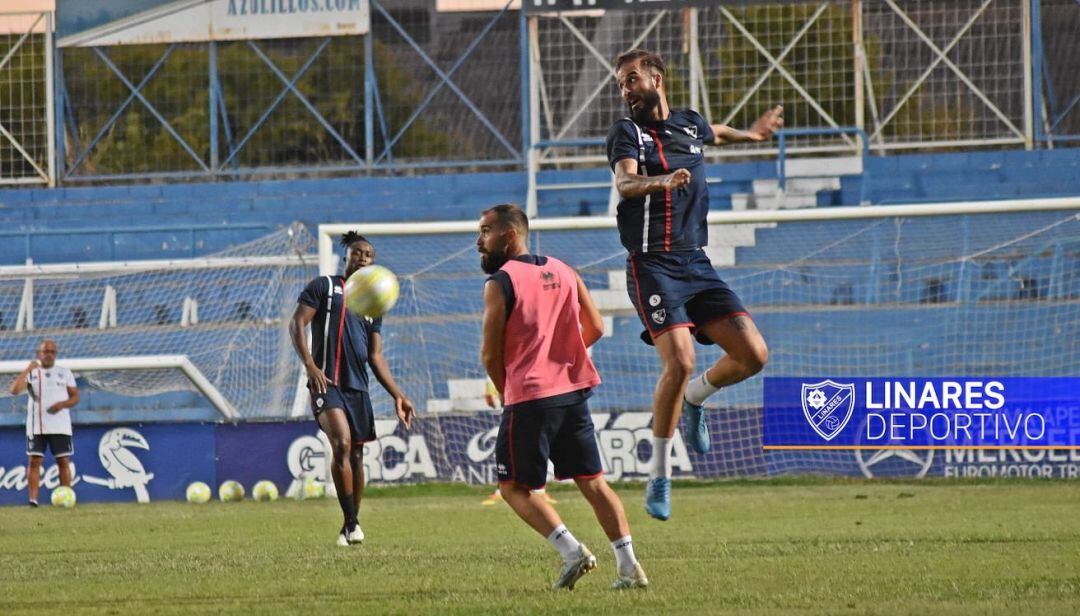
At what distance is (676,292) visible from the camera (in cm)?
859

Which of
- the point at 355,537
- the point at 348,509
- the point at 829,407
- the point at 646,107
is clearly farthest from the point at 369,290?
the point at 829,407

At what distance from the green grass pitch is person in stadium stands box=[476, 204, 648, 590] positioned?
329 millimetres

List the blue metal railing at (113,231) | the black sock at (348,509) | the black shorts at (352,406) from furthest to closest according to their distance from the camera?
1. the blue metal railing at (113,231)
2. the black shorts at (352,406)
3. the black sock at (348,509)

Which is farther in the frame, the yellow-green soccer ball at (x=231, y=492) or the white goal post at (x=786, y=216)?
the yellow-green soccer ball at (x=231, y=492)

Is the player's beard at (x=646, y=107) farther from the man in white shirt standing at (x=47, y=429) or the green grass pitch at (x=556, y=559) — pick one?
the man in white shirt standing at (x=47, y=429)

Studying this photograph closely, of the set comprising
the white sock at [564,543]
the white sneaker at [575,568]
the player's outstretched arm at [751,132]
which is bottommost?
the white sneaker at [575,568]

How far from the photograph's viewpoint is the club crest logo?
13773 millimetres

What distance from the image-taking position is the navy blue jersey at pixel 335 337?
11.6 m

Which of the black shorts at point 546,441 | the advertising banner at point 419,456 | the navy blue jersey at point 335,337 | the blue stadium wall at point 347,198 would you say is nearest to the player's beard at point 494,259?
the black shorts at point 546,441

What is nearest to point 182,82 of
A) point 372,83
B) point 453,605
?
point 372,83

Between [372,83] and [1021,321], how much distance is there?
12.5 metres

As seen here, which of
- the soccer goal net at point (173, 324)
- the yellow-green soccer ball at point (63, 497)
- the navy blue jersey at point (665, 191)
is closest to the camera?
the navy blue jersey at point (665, 191)

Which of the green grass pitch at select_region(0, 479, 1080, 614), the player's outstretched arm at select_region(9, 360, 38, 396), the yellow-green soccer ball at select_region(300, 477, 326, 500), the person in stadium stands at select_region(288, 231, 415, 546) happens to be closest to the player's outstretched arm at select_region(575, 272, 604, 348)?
the green grass pitch at select_region(0, 479, 1080, 614)

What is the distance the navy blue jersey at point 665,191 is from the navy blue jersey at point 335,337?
351 centimetres
